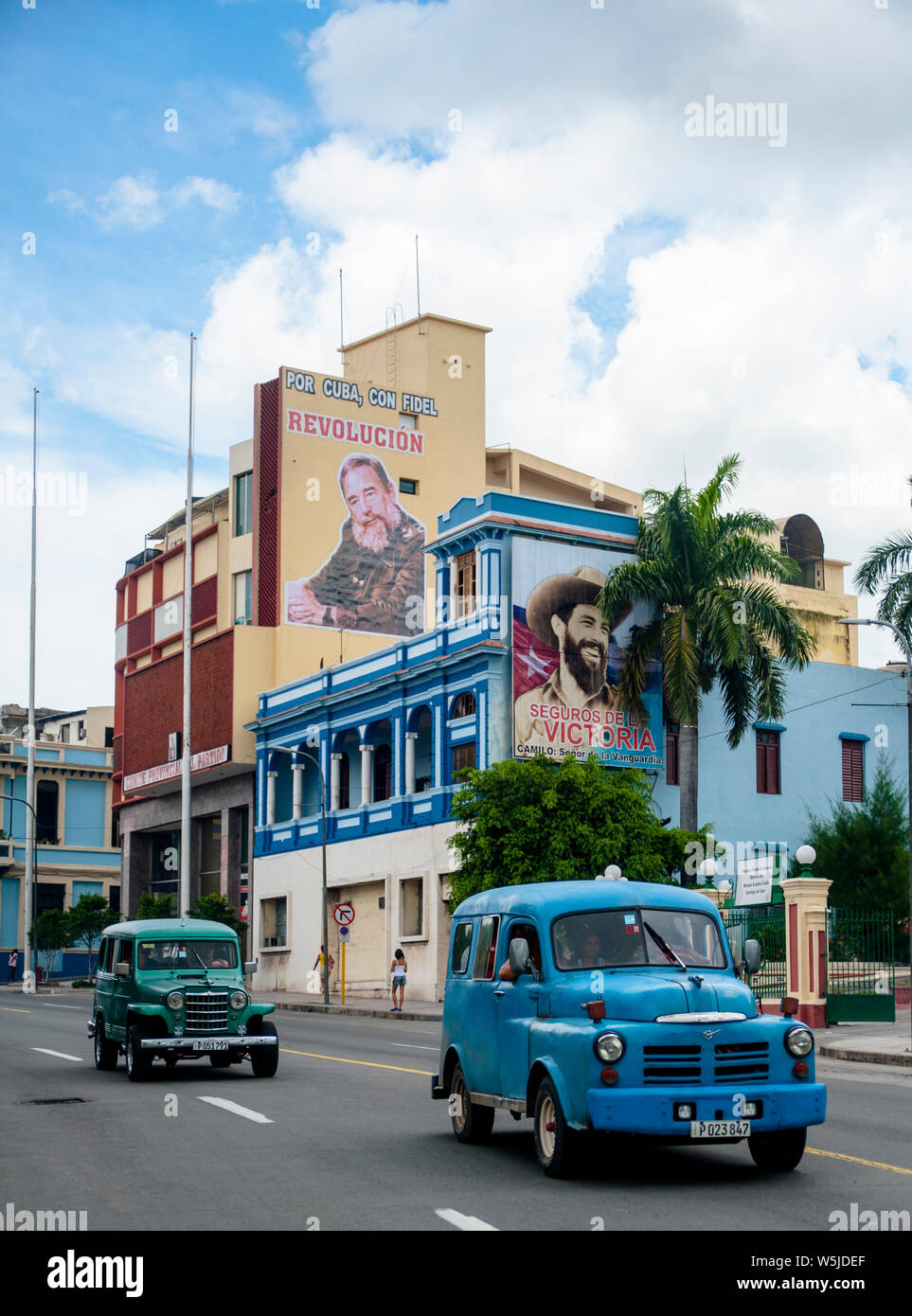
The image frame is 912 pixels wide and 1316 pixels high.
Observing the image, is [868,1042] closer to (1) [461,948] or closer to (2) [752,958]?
(1) [461,948]

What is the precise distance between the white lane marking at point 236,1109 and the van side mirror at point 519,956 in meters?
4.18

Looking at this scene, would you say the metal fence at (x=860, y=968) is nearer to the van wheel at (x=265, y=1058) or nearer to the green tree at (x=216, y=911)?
the van wheel at (x=265, y=1058)

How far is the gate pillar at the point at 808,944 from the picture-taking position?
32.8 m

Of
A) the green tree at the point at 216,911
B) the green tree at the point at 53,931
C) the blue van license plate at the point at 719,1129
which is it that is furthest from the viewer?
the green tree at the point at 53,931

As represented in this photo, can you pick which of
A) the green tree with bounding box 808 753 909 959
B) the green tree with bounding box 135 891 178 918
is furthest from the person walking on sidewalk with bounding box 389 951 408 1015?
the green tree with bounding box 135 891 178 918

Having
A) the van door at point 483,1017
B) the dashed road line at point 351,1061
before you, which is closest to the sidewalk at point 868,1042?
the dashed road line at point 351,1061

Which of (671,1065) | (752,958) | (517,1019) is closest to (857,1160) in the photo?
(752,958)

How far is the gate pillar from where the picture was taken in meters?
32.8

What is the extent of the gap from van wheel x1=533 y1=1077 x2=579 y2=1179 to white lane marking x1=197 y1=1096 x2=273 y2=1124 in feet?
14.6

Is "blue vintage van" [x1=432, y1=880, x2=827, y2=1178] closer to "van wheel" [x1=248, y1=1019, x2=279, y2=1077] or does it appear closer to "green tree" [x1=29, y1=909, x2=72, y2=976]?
"van wheel" [x1=248, y1=1019, x2=279, y2=1077]

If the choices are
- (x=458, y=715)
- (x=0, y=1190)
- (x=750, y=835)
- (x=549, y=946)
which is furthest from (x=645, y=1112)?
(x=750, y=835)

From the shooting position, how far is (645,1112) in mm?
10469

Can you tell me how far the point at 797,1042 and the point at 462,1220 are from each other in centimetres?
282
